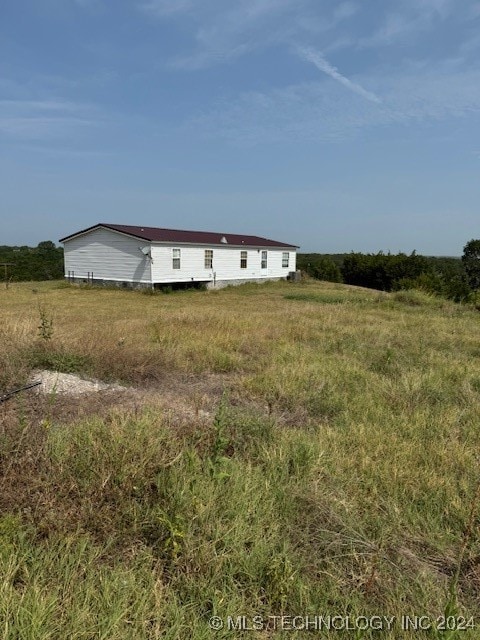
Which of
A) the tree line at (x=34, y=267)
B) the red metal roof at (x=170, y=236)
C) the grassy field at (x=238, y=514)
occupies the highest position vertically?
the red metal roof at (x=170, y=236)

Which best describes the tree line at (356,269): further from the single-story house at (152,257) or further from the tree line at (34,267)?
the single-story house at (152,257)

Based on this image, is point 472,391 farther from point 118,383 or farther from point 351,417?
point 118,383

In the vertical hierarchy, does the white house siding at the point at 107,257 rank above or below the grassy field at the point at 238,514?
above

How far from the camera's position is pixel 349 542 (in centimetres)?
247

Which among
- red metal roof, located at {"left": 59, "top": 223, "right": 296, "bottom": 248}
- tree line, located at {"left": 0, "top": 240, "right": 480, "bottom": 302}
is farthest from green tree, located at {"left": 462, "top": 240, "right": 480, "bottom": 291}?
red metal roof, located at {"left": 59, "top": 223, "right": 296, "bottom": 248}

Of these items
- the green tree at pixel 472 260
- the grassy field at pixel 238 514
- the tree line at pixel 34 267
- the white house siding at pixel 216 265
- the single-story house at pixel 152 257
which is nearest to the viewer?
the grassy field at pixel 238 514

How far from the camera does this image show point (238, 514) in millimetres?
2527

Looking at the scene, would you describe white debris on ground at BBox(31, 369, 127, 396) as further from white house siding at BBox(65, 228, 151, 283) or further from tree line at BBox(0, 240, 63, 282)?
tree line at BBox(0, 240, 63, 282)

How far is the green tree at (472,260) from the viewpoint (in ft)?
186

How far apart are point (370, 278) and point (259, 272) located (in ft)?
50.7

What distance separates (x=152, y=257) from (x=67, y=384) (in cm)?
1722

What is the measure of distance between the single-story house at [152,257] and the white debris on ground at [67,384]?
16.6 meters

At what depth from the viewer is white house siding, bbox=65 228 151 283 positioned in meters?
22.0

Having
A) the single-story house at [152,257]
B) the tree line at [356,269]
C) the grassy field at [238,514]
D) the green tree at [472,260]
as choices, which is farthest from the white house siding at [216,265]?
the green tree at [472,260]
